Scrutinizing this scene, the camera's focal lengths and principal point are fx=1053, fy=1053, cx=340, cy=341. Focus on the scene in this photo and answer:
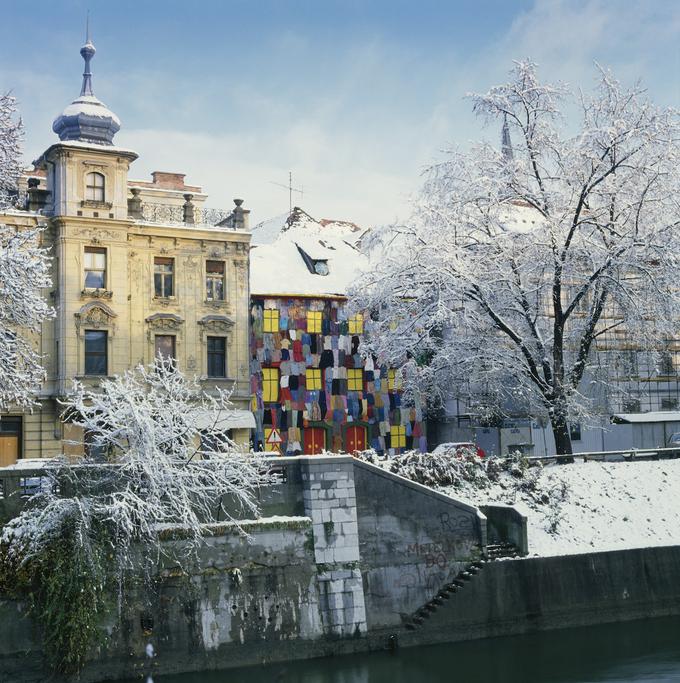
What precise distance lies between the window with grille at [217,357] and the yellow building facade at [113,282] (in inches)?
2.0

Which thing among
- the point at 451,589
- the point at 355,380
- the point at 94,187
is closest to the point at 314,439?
the point at 355,380

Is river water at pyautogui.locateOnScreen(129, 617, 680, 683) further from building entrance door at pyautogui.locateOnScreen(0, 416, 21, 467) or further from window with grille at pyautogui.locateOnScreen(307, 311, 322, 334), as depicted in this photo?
window with grille at pyautogui.locateOnScreen(307, 311, 322, 334)

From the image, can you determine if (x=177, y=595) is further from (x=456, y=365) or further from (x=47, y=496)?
(x=456, y=365)

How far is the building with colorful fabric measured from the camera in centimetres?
4869

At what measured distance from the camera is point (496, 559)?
101 feet

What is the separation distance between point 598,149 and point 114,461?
63.3ft

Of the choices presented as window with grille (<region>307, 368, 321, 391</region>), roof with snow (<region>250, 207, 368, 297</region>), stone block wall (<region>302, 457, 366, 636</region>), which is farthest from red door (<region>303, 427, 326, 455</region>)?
stone block wall (<region>302, 457, 366, 636</region>)

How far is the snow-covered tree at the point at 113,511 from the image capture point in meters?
24.5

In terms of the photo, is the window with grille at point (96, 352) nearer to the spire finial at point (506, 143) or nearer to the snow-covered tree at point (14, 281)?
the snow-covered tree at point (14, 281)

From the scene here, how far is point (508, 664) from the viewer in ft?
90.3

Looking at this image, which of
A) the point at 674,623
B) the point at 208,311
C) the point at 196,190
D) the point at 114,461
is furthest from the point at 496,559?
the point at 196,190

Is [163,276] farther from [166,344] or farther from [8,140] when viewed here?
[8,140]

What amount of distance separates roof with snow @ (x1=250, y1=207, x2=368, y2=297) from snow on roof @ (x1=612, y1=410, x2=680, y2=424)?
14527mm

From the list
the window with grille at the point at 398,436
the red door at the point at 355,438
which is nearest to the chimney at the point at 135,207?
the red door at the point at 355,438
